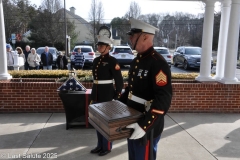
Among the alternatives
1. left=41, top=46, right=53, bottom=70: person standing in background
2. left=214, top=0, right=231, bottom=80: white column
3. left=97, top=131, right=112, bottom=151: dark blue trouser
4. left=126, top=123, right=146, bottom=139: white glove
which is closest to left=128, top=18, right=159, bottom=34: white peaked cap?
left=126, top=123, right=146, bottom=139: white glove

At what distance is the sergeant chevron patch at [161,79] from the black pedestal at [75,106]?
2.78 metres

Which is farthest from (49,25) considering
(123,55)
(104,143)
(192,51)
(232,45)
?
(104,143)

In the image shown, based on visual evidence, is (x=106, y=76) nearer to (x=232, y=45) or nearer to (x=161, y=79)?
(x=161, y=79)

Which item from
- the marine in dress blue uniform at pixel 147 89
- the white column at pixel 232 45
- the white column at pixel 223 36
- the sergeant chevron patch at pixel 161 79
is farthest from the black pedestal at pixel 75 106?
the white column at pixel 223 36

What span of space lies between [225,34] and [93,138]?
487 cm

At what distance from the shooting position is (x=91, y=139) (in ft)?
14.5

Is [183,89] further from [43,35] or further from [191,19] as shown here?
[191,19]

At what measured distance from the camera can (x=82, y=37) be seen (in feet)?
169

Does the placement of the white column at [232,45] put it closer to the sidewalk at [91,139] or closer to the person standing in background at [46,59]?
the sidewalk at [91,139]

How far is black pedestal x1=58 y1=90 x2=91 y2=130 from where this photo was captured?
474 cm

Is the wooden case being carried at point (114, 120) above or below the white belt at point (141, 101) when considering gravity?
below

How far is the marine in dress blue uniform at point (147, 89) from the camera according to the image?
2.13m

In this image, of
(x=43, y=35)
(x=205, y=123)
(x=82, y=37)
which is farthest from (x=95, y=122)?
(x=82, y=37)

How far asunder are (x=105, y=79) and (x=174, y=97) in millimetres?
2776
